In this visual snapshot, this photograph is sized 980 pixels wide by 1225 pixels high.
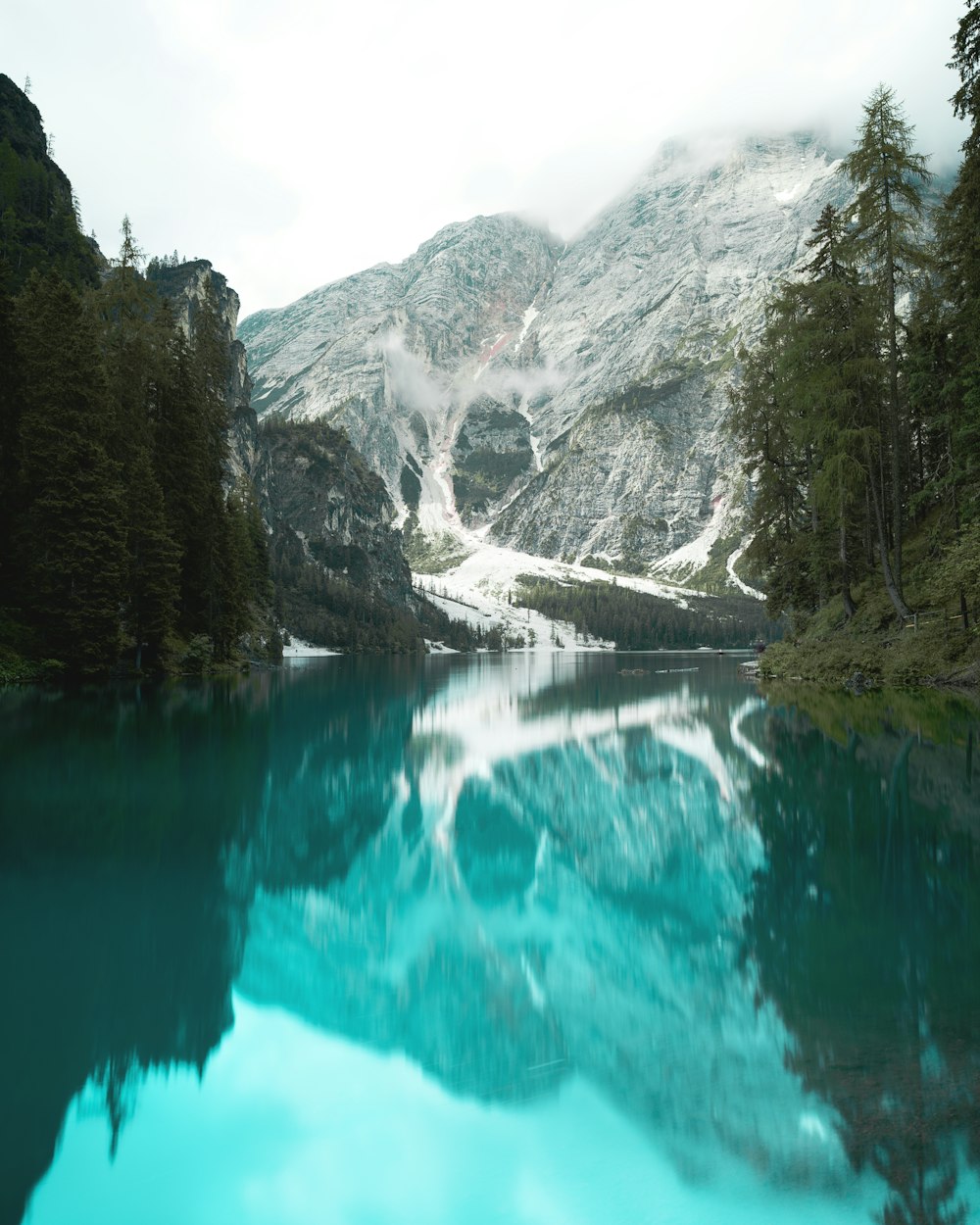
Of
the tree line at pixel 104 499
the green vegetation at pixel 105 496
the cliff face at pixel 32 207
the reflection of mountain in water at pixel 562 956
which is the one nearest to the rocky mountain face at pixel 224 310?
the cliff face at pixel 32 207

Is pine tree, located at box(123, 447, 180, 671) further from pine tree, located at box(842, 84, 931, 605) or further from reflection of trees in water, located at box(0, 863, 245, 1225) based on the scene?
reflection of trees in water, located at box(0, 863, 245, 1225)

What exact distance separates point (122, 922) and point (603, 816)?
726cm

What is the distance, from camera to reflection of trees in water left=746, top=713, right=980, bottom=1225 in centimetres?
388

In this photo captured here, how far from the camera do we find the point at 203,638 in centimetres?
4928

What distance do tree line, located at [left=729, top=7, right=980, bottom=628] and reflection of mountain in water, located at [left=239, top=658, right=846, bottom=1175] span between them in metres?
16.2

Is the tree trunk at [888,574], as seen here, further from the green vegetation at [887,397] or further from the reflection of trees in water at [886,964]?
the reflection of trees in water at [886,964]

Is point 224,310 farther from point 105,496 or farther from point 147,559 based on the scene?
point 105,496

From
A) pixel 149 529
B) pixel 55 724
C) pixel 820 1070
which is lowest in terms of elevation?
pixel 55 724

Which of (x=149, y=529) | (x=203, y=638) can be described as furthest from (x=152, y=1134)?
(x=203, y=638)

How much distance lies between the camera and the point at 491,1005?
5.73 meters

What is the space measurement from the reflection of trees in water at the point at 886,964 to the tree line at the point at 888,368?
14.3 m

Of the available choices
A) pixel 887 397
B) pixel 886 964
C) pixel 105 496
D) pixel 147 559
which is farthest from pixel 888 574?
pixel 147 559

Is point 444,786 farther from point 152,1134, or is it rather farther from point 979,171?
point 979,171

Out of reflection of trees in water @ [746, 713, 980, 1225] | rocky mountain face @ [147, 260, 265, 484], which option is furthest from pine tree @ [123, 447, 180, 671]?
rocky mountain face @ [147, 260, 265, 484]
